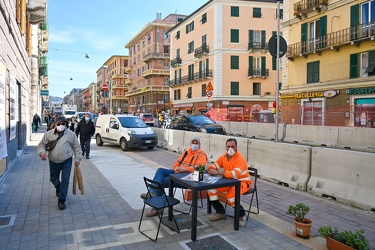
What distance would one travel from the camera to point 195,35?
44188 millimetres

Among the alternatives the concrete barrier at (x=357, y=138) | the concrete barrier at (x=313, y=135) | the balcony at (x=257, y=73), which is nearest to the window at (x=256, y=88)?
the balcony at (x=257, y=73)

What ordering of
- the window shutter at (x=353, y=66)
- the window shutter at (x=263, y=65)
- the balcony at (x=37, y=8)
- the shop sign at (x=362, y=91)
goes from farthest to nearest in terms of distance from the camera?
the window shutter at (x=263, y=65)
the window shutter at (x=353, y=66)
the shop sign at (x=362, y=91)
the balcony at (x=37, y=8)

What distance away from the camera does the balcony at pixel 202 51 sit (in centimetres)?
4103

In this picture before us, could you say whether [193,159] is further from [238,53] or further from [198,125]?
[238,53]

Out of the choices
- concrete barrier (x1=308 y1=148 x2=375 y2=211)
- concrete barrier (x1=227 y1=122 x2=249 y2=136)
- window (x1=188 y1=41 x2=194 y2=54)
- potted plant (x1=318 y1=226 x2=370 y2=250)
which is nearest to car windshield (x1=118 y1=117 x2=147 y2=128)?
concrete barrier (x1=308 y1=148 x2=375 y2=211)

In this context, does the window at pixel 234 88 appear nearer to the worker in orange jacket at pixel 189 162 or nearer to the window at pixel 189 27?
the window at pixel 189 27

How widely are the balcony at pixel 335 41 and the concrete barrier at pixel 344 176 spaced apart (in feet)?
61.8

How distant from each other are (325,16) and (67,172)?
25.6 metres

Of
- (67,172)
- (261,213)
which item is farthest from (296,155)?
(67,172)

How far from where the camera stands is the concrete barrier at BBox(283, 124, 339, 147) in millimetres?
16266

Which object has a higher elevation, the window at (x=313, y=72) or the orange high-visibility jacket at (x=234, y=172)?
the window at (x=313, y=72)

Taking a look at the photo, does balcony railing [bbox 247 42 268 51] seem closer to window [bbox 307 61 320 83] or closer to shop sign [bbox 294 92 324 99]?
window [bbox 307 61 320 83]

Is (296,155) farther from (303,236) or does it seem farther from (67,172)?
(67,172)

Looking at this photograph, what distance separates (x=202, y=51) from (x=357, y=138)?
29.3 metres
